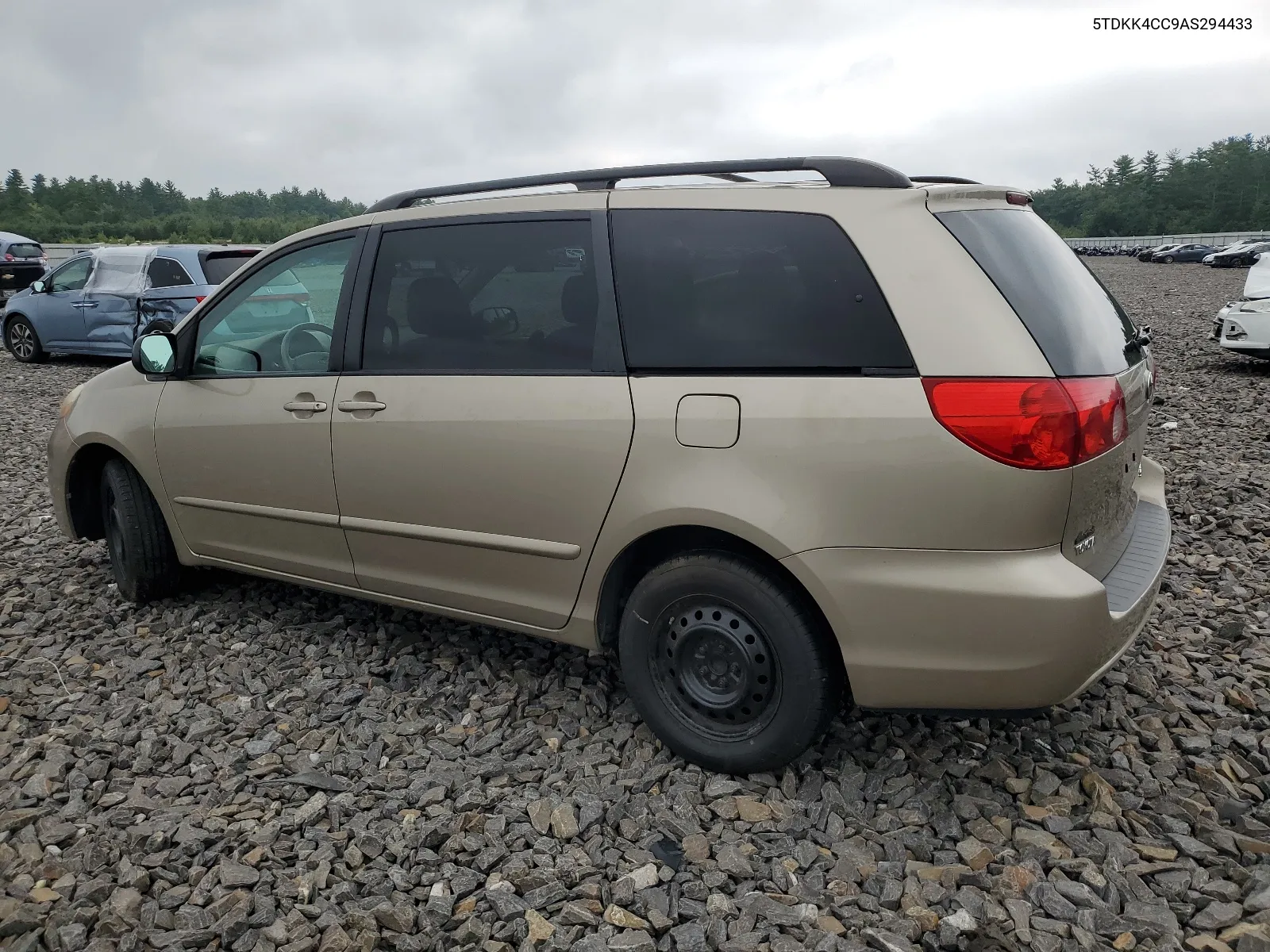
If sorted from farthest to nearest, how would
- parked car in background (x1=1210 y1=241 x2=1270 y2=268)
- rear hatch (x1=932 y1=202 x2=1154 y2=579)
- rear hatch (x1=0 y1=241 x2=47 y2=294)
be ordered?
parked car in background (x1=1210 y1=241 x2=1270 y2=268), rear hatch (x1=0 y1=241 x2=47 y2=294), rear hatch (x1=932 y1=202 x2=1154 y2=579)

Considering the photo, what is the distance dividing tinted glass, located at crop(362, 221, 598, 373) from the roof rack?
17 centimetres

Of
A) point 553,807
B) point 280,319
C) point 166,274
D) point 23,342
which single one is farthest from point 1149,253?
point 553,807

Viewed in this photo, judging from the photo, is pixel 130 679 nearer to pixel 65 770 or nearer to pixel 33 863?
pixel 65 770

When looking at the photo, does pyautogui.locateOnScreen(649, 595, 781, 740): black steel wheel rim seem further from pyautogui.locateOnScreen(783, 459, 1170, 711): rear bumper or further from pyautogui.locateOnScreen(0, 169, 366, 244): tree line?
pyautogui.locateOnScreen(0, 169, 366, 244): tree line

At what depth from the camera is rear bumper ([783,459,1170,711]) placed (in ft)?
8.14

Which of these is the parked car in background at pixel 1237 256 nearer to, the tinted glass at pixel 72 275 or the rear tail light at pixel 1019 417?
A: the tinted glass at pixel 72 275

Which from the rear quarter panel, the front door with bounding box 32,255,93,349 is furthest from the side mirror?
the front door with bounding box 32,255,93,349

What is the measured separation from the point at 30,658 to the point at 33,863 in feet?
5.33

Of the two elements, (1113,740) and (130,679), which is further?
(130,679)

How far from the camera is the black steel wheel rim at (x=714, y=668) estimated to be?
2859 mm

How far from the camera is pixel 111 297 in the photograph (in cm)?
1290

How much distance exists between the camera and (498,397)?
10.4ft

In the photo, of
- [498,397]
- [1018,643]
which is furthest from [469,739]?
[1018,643]

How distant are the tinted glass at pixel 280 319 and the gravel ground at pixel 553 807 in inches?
47.0
